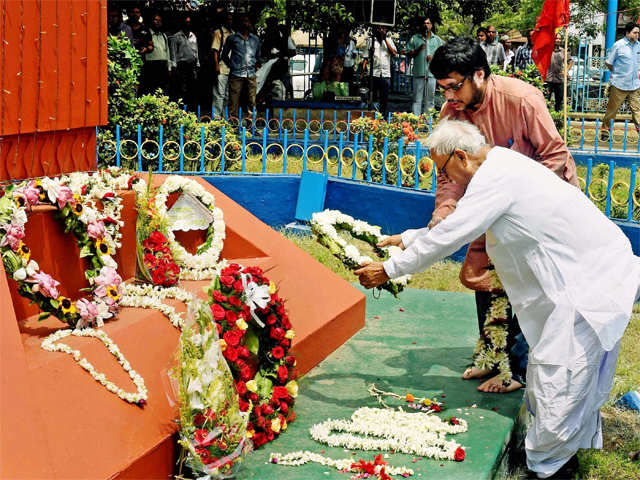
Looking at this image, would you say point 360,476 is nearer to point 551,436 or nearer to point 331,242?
point 551,436

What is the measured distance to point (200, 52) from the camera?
13352 mm

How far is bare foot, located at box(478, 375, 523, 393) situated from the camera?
4289 millimetres

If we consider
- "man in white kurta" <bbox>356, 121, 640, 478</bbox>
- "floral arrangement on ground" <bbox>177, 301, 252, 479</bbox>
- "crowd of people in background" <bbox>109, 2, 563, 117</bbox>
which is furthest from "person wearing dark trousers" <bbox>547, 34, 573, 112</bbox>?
"floral arrangement on ground" <bbox>177, 301, 252, 479</bbox>

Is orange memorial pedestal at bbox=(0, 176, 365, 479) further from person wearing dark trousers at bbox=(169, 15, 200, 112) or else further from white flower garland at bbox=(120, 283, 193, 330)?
person wearing dark trousers at bbox=(169, 15, 200, 112)

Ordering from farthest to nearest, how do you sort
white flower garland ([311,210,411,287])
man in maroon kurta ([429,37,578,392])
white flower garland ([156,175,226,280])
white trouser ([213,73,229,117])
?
white trouser ([213,73,229,117]), white flower garland ([311,210,411,287]), white flower garland ([156,175,226,280]), man in maroon kurta ([429,37,578,392])

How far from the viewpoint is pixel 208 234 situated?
464 cm

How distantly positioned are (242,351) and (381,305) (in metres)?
2.60

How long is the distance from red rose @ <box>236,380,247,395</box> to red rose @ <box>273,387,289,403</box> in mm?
209

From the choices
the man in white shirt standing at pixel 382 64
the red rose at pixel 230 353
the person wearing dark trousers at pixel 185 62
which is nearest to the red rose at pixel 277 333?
the red rose at pixel 230 353

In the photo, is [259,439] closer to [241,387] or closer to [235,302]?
[241,387]

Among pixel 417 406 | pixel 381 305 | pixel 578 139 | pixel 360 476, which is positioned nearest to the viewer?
pixel 360 476

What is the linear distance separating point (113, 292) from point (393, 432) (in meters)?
1.41

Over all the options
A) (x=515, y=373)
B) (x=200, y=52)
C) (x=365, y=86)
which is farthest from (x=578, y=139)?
(x=515, y=373)

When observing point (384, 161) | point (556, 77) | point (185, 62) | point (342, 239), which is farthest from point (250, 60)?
point (342, 239)
